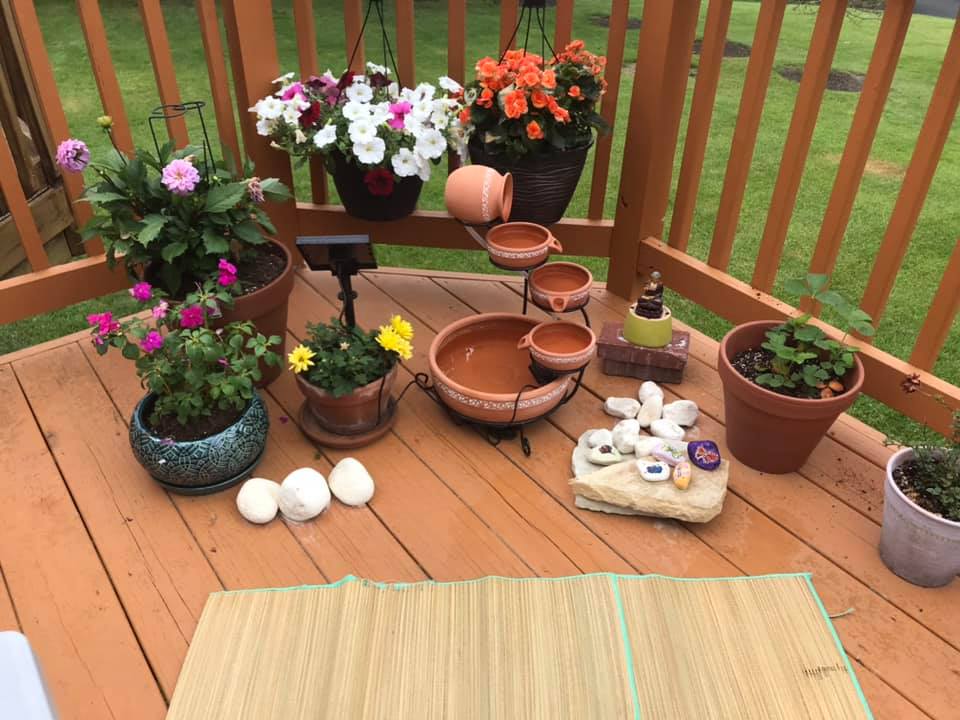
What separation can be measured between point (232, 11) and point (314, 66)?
11.3 inches

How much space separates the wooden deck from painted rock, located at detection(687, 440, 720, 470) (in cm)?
9

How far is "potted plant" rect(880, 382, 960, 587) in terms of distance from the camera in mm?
1499

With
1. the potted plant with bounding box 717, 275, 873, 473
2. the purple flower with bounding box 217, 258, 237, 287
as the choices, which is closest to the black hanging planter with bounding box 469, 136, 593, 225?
the potted plant with bounding box 717, 275, 873, 473

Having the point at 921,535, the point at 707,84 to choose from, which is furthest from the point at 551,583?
the point at 707,84

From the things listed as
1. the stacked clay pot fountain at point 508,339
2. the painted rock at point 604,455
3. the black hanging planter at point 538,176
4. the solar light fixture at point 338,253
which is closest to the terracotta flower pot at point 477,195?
the stacked clay pot fountain at point 508,339

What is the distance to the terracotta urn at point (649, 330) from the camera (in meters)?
2.11

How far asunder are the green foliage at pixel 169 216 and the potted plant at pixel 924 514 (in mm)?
1612

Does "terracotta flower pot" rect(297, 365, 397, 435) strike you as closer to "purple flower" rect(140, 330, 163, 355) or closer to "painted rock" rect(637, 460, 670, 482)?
"purple flower" rect(140, 330, 163, 355)

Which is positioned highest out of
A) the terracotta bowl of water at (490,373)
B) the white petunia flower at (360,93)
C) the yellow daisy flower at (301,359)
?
the white petunia flower at (360,93)

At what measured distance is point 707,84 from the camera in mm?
2102

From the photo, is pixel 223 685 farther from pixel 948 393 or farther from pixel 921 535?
pixel 948 393

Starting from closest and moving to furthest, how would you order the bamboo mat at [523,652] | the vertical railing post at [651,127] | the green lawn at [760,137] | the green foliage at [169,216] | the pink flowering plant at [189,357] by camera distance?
the bamboo mat at [523,652] → the pink flowering plant at [189,357] → the green foliage at [169,216] → the vertical railing post at [651,127] → the green lawn at [760,137]

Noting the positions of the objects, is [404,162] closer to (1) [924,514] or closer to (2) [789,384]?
(2) [789,384]

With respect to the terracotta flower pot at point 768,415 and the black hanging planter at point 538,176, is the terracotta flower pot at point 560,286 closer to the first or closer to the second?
the black hanging planter at point 538,176
